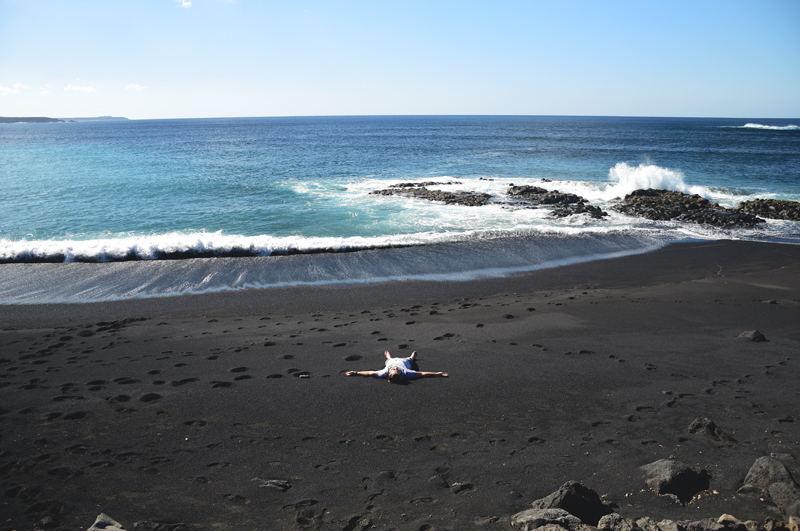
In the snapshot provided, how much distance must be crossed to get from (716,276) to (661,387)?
335 inches

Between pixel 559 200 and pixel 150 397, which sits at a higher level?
pixel 559 200

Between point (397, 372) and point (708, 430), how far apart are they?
409cm

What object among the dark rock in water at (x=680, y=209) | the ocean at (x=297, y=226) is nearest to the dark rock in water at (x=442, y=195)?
Result: the ocean at (x=297, y=226)

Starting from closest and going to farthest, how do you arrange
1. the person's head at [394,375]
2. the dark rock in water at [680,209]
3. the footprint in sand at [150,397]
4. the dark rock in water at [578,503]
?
the dark rock in water at [578,503] < the footprint in sand at [150,397] < the person's head at [394,375] < the dark rock in water at [680,209]

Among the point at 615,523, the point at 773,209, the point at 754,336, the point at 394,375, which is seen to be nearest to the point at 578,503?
→ the point at 615,523

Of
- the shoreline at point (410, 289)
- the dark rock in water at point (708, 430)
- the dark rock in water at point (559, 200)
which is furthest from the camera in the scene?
the dark rock in water at point (559, 200)

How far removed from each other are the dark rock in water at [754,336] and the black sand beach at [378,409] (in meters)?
0.22

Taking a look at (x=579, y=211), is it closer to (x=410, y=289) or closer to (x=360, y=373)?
(x=410, y=289)

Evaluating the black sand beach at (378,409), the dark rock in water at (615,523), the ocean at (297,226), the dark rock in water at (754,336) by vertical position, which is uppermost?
the ocean at (297,226)

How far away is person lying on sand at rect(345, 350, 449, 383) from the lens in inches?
263

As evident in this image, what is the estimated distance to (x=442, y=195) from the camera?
25047 millimetres

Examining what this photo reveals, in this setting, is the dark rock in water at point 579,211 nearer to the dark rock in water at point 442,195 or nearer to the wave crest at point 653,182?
the dark rock in water at point 442,195

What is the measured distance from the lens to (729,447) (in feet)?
16.4

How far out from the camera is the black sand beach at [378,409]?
430 cm
